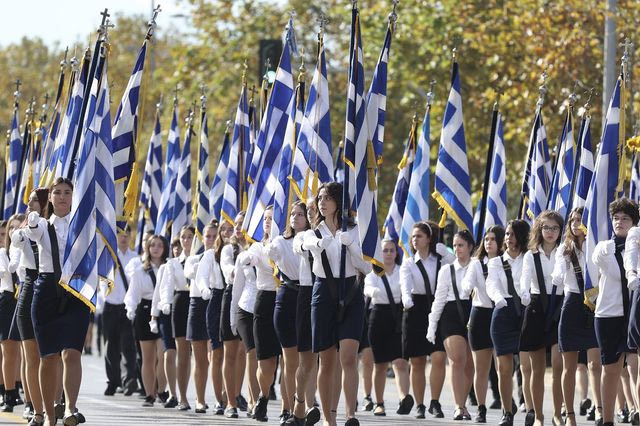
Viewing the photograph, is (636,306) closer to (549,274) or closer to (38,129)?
(549,274)

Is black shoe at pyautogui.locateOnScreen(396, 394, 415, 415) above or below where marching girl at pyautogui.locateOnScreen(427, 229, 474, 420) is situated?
below

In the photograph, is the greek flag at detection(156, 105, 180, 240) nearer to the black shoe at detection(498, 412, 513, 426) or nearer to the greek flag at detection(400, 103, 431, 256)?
the greek flag at detection(400, 103, 431, 256)

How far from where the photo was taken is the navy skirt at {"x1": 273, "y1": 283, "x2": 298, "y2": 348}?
14875 millimetres

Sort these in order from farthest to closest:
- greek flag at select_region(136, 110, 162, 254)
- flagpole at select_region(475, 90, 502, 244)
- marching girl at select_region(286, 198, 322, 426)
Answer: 1. greek flag at select_region(136, 110, 162, 254)
2. flagpole at select_region(475, 90, 502, 244)
3. marching girl at select_region(286, 198, 322, 426)

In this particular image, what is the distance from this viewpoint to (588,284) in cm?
1434

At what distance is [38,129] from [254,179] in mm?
4427

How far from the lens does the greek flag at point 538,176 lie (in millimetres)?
20594

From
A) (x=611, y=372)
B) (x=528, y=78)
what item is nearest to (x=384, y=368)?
(x=611, y=372)

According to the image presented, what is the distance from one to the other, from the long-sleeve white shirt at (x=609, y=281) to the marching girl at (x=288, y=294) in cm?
273

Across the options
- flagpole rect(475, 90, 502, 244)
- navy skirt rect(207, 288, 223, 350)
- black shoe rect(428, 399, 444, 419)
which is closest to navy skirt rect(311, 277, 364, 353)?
navy skirt rect(207, 288, 223, 350)

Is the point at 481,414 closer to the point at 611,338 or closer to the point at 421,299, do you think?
the point at 421,299

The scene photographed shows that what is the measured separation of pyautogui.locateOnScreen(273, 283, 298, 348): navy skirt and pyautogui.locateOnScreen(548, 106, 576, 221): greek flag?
5738mm

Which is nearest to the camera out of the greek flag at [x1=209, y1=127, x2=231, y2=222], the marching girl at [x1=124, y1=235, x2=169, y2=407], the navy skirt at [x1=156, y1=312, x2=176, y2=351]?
the navy skirt at [x1=156, y1=312, x2=176, y2=351]

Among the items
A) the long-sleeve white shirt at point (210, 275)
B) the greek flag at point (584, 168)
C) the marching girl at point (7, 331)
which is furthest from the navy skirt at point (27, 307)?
the greek flag at point (584, 168)
